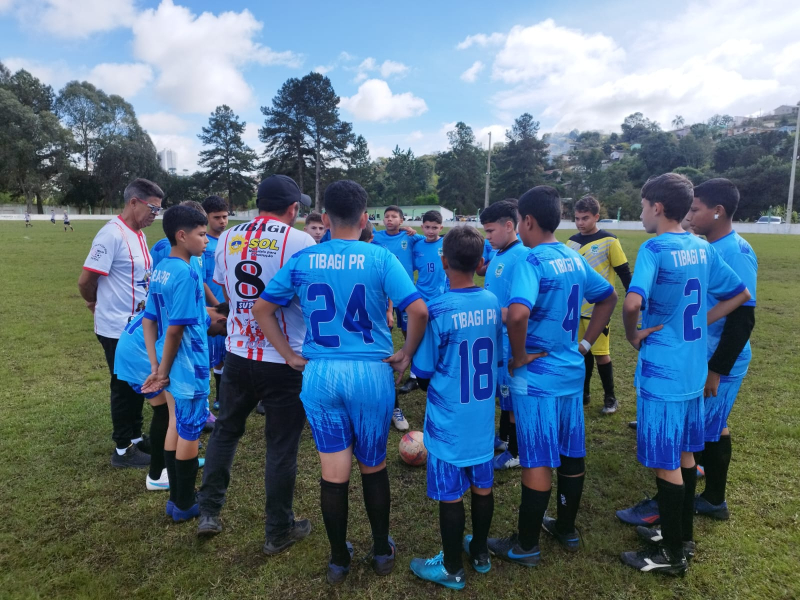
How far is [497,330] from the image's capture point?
2781 millimetres

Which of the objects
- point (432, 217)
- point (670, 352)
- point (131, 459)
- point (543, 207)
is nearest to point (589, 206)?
point (432, 217)

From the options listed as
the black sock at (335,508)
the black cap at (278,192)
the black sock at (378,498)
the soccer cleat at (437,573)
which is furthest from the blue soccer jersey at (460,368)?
the black cap at (278,192)

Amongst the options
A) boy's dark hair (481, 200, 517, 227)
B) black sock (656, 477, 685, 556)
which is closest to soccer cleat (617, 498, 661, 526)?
black sock (656, 477, 685, 556)

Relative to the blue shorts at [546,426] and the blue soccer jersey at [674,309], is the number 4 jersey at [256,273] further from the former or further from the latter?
the blue soccer jersey at [674,309]

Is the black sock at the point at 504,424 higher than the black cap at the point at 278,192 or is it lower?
lower

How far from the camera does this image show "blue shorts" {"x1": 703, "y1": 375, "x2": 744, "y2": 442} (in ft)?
11.1

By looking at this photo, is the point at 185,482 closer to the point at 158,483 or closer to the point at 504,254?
the point at 158,483

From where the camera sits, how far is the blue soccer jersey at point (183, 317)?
10.4ft

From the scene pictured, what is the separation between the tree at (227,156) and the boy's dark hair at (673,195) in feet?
239

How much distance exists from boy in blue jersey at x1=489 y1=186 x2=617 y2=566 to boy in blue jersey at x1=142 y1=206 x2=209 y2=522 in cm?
223

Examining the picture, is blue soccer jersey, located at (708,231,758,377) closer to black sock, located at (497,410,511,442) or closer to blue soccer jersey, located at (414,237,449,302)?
black sock, located at (497,410,511,442)

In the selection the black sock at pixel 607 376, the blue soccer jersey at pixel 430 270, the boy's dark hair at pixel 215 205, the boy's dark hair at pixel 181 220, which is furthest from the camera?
the blue soccer jersey at pixel 430 270

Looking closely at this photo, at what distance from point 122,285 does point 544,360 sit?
3.91 meters

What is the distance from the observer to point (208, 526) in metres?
3.25
